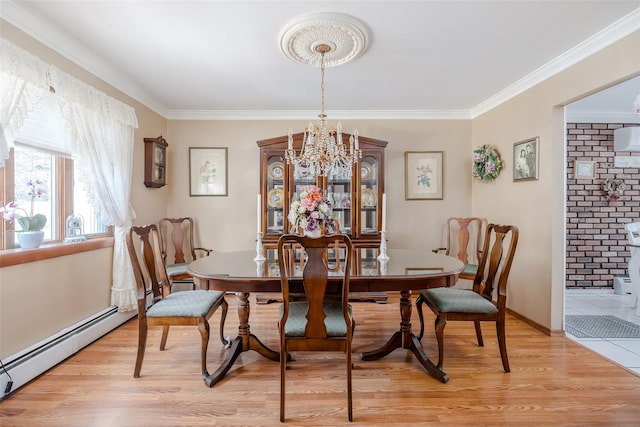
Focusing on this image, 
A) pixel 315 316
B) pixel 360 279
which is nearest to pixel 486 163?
pixel 360 279

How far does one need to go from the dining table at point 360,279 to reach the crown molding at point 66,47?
1.77 meters

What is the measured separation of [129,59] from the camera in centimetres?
238

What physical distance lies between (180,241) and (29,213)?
1568mm

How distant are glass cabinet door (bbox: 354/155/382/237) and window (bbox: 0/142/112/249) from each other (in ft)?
8.54

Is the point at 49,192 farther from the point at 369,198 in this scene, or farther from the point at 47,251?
the point at 369,198

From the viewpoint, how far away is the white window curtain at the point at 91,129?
5.50 feet

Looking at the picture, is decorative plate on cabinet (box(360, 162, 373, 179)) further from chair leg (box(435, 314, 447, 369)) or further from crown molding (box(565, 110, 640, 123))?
crown molding (box(565, 110, 640, 123))

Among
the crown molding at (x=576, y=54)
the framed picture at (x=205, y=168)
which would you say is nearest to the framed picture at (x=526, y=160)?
the crown molding at (x=576, y=54)

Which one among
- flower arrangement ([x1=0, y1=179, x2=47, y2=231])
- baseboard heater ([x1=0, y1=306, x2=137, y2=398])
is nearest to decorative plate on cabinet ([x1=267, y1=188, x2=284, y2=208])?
baseboard heater ([x1=0, y1=306, x2=137, y2=398])

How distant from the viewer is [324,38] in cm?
201

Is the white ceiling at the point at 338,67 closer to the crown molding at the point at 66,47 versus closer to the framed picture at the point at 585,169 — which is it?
the crown molding at the point at 66,47

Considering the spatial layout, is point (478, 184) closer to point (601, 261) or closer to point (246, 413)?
point (601, 261)

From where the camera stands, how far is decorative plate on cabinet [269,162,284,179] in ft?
11.5

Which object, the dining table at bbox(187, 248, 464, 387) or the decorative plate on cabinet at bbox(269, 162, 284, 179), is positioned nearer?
the dining table at bbox(187, 248, 464, 387)
